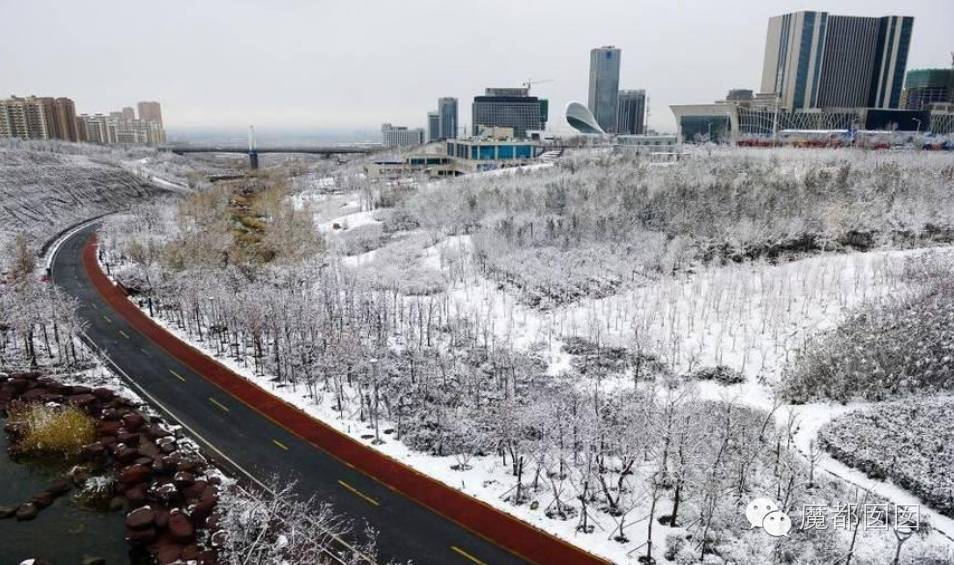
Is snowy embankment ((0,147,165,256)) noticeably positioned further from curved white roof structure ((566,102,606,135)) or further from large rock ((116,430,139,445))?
curved white roof structure ((566,102,606,135))

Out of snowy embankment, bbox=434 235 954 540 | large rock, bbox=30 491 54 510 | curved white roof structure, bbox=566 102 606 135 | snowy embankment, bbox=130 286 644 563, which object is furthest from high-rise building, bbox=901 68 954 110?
large rock, bbox=30 491 54 510

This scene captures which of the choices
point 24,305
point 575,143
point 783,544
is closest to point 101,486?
point 24,305

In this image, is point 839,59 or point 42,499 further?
point 839,59

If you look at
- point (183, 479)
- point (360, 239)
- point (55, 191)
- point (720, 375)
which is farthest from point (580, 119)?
point (183, 479)

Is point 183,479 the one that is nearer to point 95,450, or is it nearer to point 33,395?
point 95,450

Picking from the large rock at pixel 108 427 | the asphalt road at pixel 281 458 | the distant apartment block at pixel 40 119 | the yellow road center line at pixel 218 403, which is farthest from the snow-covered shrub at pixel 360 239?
the distant apartment block at pixel 40 119

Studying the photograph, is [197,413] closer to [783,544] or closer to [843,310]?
[783,544]
